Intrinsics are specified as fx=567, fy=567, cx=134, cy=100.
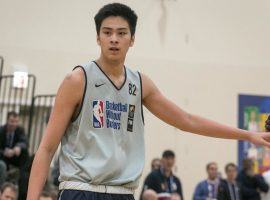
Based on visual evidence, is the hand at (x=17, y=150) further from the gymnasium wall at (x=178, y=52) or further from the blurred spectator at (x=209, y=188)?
the blurred spectator at (x=209, y=188)

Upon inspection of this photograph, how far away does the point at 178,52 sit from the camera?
11.0m

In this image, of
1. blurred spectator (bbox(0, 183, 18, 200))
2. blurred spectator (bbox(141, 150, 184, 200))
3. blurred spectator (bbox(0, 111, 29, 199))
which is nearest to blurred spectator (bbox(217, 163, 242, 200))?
blurred spectator (bbox(141, 150, 184, 200))

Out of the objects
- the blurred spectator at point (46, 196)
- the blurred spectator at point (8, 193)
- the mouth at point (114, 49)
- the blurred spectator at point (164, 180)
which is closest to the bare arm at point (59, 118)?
the mouth at point (114, 49)

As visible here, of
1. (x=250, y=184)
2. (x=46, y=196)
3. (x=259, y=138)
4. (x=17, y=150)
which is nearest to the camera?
(x=259, y=138)

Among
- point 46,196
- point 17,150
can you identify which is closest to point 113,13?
point 46,196

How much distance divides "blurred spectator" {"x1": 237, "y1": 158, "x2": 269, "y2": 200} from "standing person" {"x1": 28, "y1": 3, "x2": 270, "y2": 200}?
5.92 m

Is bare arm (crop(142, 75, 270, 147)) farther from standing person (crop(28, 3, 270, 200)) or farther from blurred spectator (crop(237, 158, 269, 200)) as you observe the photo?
blurred spectator (crop(237, 158, 269, 200))

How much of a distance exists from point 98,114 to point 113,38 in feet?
1.17

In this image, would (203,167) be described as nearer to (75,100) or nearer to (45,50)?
(45,50)

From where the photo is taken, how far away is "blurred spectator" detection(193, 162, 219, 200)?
28.7 ft

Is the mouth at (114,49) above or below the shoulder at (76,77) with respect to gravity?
above

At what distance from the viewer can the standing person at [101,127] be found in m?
2.51

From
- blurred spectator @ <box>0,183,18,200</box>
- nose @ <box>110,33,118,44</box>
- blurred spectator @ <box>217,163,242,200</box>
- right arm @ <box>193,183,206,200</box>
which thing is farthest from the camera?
right arm @ <box>193,183,206,200</box>

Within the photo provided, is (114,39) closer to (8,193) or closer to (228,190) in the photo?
(8,193)
